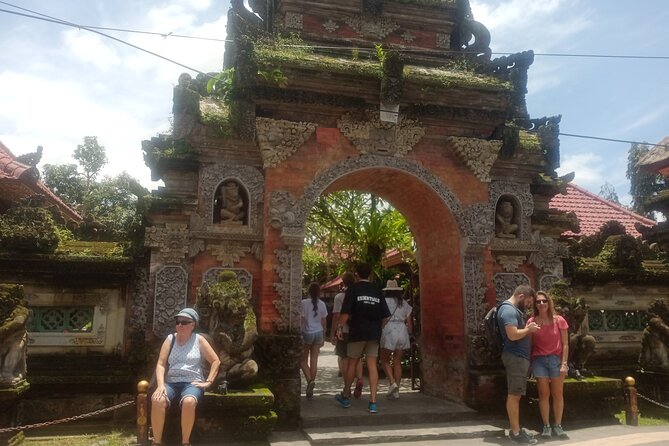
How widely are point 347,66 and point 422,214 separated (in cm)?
282

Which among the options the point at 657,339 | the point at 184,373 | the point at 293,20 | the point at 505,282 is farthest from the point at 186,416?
the point at 657,339

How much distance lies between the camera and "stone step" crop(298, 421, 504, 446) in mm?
6044

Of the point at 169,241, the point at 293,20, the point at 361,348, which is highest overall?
the point at 293,20

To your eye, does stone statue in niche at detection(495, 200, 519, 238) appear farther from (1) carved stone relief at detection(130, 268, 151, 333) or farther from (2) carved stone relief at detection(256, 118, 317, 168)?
(1) carved stone relief at detection(130, 268, 151, 333)

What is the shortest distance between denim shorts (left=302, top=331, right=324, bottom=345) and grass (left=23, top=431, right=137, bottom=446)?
109 inches

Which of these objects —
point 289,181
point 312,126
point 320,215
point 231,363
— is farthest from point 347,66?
point 320,215

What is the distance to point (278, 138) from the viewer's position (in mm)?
7680

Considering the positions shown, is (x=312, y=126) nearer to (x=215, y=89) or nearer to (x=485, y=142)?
(x=215, y=89)

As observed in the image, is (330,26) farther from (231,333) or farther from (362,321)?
(231,333)

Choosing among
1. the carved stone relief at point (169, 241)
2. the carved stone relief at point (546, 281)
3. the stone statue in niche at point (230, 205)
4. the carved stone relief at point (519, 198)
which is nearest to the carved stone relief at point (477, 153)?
the carved stone relief at point (519, 198)

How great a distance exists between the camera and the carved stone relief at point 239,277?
7.37 metres

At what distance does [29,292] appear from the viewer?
7219mm

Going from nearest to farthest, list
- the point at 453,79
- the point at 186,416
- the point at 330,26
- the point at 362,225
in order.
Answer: the point at 186,416
the point at 453,79
the point at 330,26
the point at 362,225

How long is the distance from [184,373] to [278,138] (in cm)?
371
